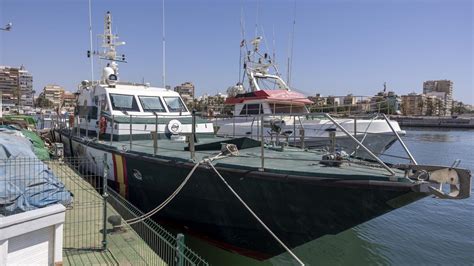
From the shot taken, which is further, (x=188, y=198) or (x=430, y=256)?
(x=430, y=256)

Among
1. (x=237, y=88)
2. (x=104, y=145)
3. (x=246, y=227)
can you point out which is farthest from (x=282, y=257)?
(x=237, y=88)

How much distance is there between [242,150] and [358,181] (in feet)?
10.5

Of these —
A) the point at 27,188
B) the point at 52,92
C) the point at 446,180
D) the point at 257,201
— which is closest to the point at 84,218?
the point at 27,188

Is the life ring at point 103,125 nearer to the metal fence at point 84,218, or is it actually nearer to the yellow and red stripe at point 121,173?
the yellow and red stripe at point 121,173

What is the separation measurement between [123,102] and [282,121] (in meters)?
5.37

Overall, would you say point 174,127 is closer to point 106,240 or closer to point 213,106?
point 106,240

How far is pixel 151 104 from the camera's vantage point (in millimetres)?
10898

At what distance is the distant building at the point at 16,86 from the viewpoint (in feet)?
288

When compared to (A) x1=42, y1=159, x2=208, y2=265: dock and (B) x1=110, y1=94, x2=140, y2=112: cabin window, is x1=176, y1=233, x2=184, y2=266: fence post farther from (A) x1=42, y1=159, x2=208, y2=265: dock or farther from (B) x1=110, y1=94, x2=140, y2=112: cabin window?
(B) x1=110, y1=94, x2=140, y2=112: cabin window

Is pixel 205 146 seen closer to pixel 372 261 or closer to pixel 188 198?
pixel 188 198

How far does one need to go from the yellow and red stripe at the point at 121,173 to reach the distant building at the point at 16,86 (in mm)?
83917

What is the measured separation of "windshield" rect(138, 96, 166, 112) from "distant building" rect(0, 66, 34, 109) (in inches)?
3225

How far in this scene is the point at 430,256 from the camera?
7.78m

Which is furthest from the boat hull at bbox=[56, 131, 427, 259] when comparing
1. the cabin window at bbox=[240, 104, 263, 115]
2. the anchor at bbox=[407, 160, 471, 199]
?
the cabin window at bbox=[240, 104, 263, 115]
